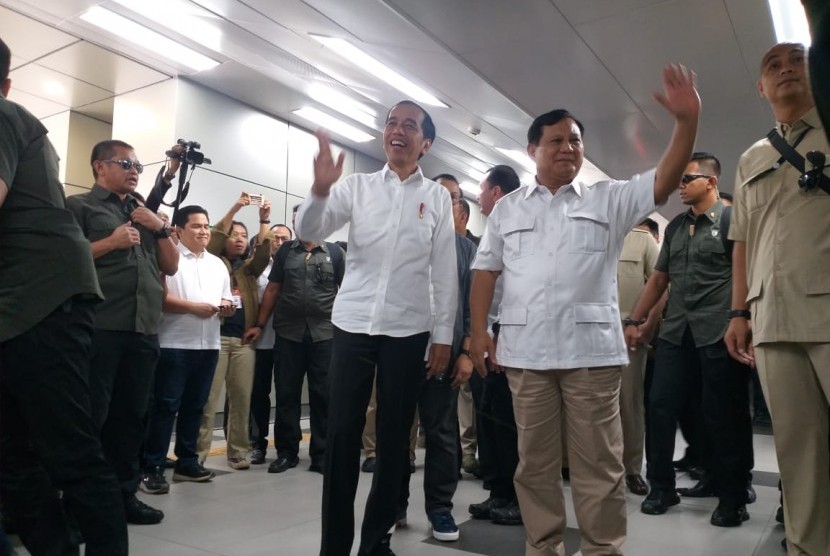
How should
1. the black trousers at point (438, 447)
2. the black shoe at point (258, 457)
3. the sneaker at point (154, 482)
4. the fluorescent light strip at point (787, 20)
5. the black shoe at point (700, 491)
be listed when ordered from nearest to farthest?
the black trousers at point (438, 447) → the sneaker at point (154, 482) → the black shoe at point (700, 491) → the black shoe at point (258, 457) → the fluorescent light strip at point (787, 20)

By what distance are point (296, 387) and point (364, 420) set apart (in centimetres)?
202

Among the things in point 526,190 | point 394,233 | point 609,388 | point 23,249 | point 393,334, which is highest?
point 526,190

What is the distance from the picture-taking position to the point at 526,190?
2.05 meters

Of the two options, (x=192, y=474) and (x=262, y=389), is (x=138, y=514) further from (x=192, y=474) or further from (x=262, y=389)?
(x=262, y=389)

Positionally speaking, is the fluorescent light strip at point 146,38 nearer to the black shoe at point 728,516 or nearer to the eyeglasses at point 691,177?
the eyeglasses at point 691,177

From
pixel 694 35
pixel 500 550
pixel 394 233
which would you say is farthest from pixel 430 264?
pixel 694 35

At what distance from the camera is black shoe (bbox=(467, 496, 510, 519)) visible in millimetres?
→ 2693

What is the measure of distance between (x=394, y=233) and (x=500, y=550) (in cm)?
127

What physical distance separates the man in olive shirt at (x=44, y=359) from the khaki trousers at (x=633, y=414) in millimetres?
2616

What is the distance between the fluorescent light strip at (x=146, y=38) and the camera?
4504mm

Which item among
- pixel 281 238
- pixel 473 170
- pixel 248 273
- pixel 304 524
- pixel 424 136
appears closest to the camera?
pixel 424 136

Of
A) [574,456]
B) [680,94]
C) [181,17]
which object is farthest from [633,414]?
[181,17]

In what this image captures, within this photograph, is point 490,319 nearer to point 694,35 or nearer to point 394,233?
point 394,233

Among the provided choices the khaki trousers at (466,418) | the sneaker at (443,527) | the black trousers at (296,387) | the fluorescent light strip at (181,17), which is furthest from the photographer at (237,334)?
the sneaker at (443,527)
